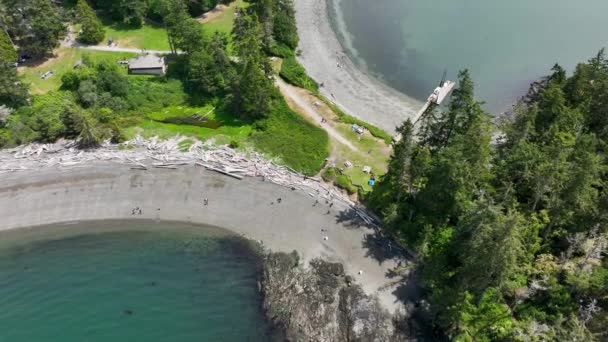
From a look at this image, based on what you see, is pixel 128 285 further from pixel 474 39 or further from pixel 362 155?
pixel 474 39

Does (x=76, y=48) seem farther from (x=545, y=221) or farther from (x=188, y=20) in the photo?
(x=545, y=221)

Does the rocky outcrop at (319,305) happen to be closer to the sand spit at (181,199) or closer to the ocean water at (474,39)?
the sand spit at (181,199)

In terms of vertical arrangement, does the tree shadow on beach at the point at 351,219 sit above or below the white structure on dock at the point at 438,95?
below

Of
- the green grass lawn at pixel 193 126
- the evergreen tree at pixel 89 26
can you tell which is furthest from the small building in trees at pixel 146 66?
the evergreen tree at pixel 89 26

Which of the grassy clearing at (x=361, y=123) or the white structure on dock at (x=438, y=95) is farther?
the white structure on dock at (x=438, y=95)

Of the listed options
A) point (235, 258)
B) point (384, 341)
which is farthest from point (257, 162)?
point (384, 341)

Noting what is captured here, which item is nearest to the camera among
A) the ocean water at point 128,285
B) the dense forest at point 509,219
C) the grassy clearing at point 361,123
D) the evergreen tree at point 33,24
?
the dense forest at point 509,219

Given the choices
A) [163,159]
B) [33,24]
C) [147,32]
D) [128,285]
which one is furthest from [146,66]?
[128,285]
